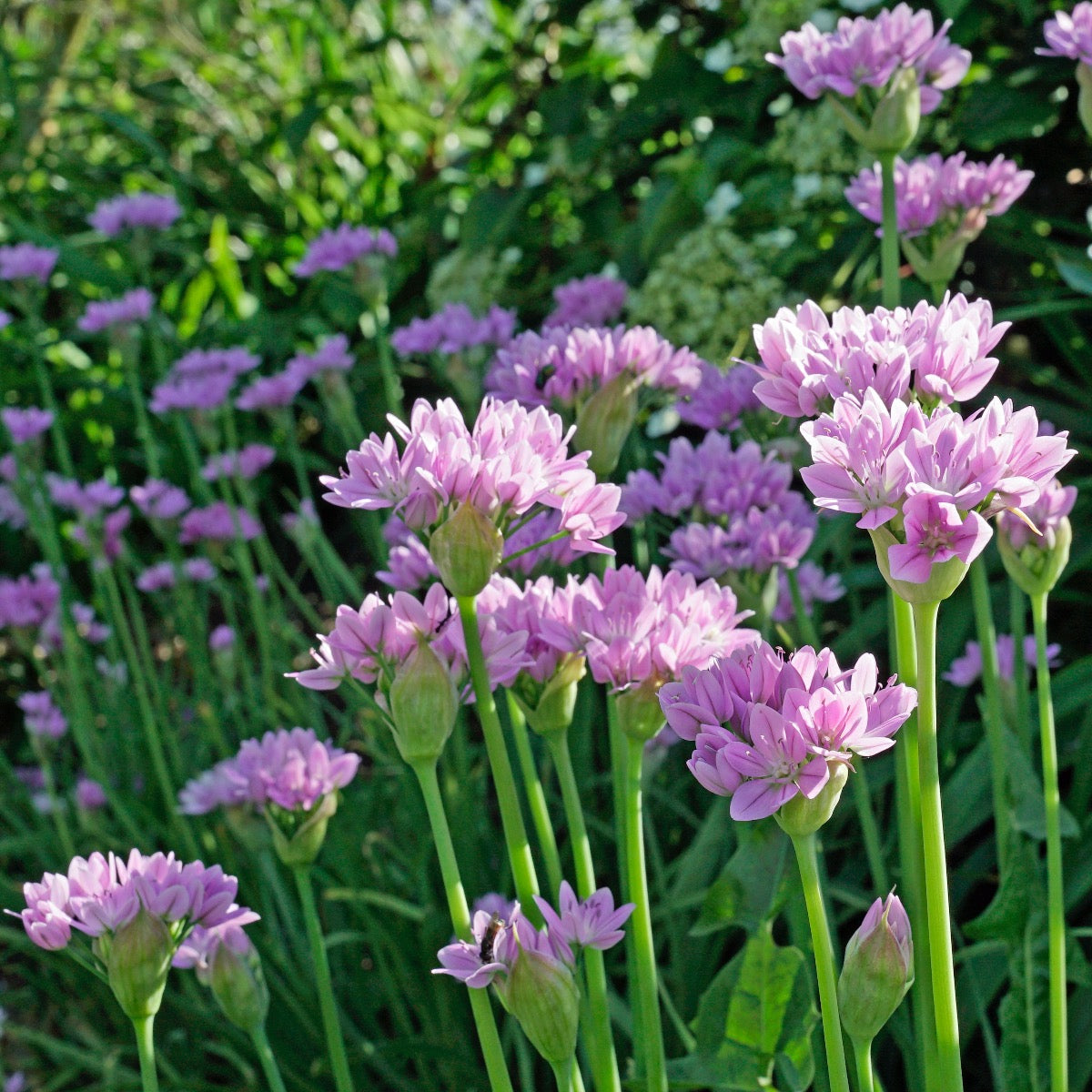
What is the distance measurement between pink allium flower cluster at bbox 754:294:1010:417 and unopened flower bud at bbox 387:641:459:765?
0.83 ft

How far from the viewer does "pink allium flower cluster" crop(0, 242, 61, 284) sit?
1904 millimetres

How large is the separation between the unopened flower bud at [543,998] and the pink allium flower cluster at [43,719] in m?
1.43

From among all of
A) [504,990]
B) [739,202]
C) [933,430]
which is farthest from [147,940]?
[739,202]

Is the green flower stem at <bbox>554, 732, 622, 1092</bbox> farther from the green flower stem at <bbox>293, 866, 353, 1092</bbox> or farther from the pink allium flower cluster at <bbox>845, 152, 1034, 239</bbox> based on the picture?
the pink allium flower cluster at <bbox>845, 152, 1034, 239</bbox>

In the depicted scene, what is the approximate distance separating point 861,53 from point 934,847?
0.69 metres

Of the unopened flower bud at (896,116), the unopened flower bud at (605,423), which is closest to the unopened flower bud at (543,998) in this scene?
the unopened flower bud at (605,423)

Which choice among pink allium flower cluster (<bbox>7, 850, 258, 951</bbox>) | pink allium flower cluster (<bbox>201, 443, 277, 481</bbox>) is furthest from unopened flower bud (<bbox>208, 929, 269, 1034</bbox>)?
pink allium flower cluster (<bbox>201, 443, 277, 481</bbox>)

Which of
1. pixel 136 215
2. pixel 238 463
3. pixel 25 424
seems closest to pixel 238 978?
pixel 238 463

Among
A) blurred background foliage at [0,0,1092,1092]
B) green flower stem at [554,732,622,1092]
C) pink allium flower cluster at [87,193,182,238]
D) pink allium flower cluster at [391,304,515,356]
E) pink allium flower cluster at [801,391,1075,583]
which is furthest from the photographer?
pink allium flower cluster at [87,193,182,238]

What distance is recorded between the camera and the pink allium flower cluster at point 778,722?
0.60 metres

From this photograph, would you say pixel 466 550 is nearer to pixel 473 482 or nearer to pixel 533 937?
pixel 473 482

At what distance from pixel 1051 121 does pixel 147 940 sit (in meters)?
1.97

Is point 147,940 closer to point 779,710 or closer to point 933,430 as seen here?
point 779,710

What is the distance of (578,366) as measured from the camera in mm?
1068
